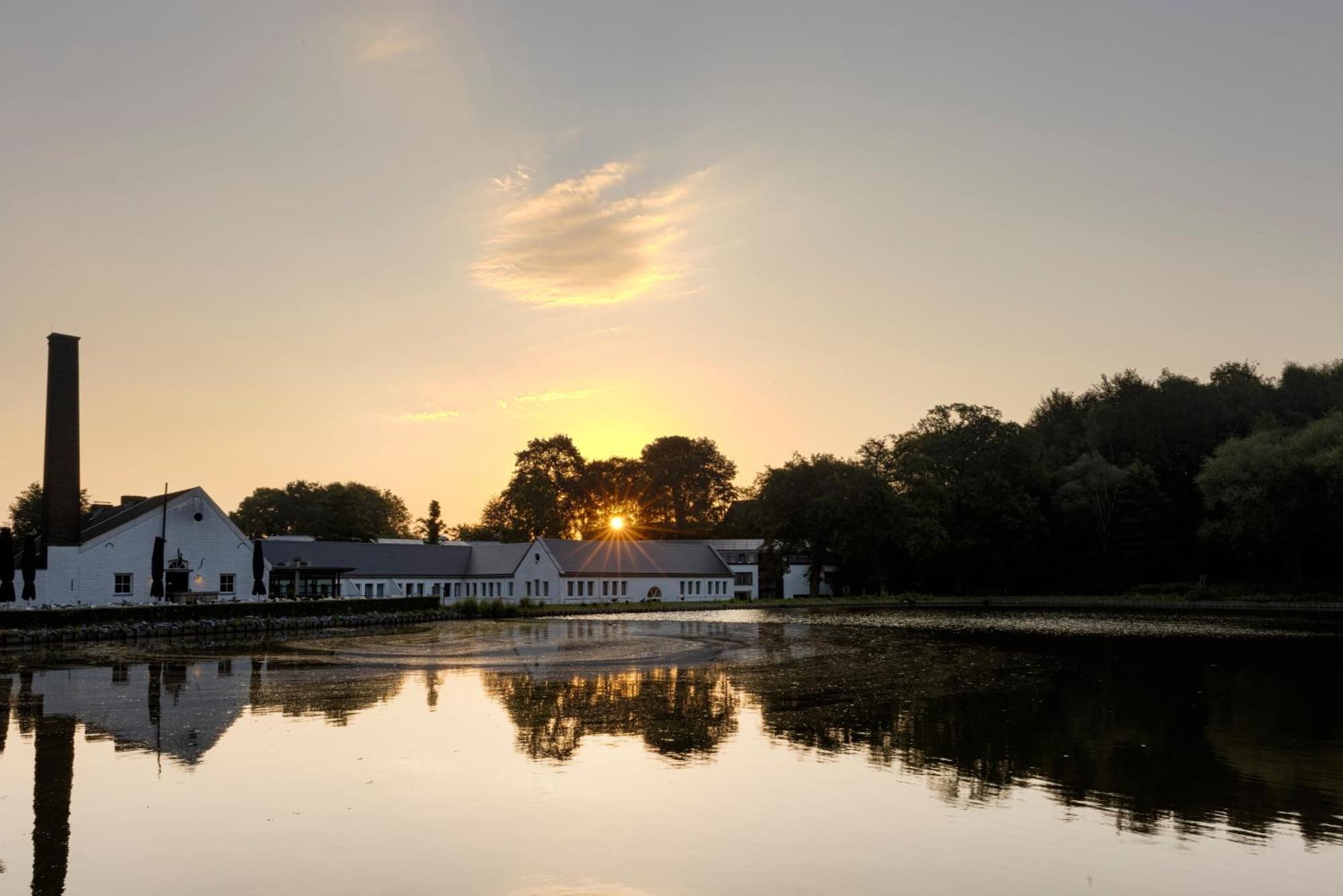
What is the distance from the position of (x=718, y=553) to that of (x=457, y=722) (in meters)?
82.0

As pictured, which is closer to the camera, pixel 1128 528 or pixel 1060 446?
pixel 1128 528

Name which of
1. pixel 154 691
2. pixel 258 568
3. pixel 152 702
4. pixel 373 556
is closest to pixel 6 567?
pixel 258 568

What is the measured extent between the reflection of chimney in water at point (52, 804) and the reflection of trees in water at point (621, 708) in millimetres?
6661

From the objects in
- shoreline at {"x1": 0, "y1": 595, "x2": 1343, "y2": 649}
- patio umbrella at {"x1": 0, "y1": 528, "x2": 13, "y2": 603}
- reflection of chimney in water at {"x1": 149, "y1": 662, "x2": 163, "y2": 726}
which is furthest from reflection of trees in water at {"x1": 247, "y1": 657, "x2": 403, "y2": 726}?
patio umbrella at {"x1": 0, "y1": 528, "x2": 13, "y2": 603}

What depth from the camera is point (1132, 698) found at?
2384cm

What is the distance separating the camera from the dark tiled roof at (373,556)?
258 ft

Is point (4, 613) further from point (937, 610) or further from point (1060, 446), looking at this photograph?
point (1060, 446)

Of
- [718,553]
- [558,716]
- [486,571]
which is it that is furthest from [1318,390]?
[558,716]

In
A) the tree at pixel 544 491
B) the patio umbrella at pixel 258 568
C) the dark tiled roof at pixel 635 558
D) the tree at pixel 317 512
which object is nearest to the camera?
the patio umbrella at pixel 258 568

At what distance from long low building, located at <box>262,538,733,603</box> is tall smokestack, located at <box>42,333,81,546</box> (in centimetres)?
2087

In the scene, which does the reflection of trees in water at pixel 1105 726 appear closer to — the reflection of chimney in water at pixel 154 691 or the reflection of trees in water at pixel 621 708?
the reflection of trees in water at pixel 621 708

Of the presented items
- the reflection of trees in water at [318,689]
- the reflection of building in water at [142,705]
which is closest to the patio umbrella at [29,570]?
the reflection of building in water at [142,705]

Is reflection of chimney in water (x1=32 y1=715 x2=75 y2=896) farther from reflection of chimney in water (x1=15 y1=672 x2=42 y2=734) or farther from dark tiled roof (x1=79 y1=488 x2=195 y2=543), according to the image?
dark tiled roof (x1=79 y1=488 x2=195 y2=543)

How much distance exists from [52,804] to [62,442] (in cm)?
5075
